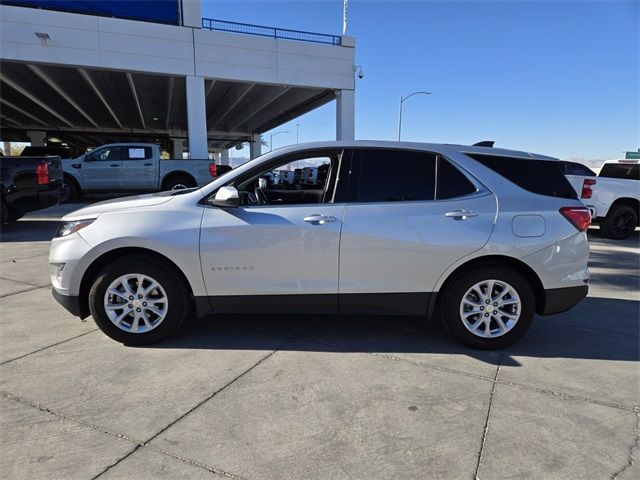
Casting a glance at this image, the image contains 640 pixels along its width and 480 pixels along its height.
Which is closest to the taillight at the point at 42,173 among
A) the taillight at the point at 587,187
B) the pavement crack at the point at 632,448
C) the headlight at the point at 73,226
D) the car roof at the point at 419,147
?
the headlight at the point at 73,226

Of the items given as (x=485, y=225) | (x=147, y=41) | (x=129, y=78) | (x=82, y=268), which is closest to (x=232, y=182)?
(x=82, y=268)

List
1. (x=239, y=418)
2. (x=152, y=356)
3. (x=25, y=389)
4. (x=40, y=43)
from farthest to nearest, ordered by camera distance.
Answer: (x=40, y=43) < (x=152, y=356) < (x=25, y=389) < (x=239, y=418)

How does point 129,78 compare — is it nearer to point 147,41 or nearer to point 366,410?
point 147,41

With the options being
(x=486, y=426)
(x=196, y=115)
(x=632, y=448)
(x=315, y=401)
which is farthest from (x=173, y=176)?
(x=632, y=448)

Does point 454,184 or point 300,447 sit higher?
point 454,184

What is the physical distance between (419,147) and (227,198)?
1690 millimetres

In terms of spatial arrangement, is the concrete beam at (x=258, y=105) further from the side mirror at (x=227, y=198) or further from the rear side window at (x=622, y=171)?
the side mirror at (x=227, y=198)

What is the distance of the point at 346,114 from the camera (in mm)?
18797

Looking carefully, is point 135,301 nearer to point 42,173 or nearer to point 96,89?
point 42,173

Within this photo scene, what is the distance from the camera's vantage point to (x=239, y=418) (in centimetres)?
261

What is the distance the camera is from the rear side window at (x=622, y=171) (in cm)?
1041

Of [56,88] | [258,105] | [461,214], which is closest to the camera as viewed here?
[461,214]

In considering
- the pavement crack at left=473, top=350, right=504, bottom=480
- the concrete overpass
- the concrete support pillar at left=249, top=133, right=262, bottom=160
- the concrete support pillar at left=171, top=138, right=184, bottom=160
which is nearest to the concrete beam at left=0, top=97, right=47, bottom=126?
the concrete overpass

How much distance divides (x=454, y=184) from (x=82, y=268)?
3.16m
